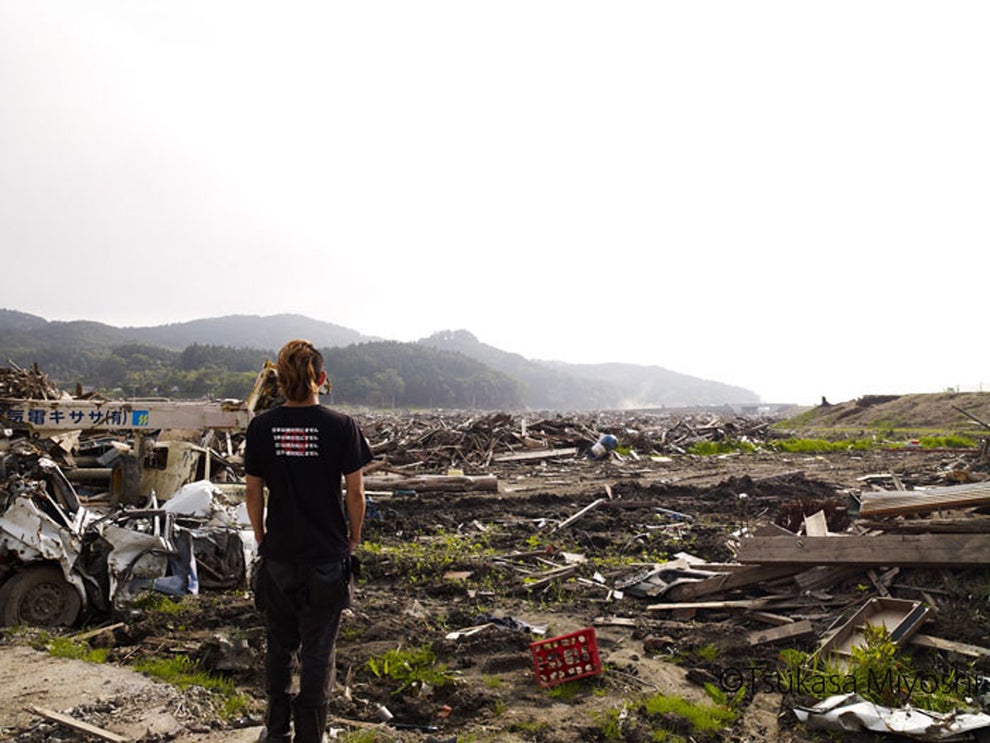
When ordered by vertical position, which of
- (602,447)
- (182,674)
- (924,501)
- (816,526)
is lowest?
(182,674)

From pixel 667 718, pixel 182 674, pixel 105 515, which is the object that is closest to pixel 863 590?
pixel 667 718

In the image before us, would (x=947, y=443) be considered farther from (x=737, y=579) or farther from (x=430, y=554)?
(x=430, y=554)

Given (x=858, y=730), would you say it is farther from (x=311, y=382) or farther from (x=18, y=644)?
(x=18, y=644)

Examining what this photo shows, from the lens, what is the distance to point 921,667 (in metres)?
4.99

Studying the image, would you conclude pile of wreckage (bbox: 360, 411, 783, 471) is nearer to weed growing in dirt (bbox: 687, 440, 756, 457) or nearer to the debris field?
weed growing in dirt (bbox: 687, 440, 756, 457)

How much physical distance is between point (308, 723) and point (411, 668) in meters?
1.95

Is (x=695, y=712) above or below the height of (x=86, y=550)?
below

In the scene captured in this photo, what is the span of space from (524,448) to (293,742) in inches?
758

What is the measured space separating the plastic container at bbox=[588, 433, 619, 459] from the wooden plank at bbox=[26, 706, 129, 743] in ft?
62.0

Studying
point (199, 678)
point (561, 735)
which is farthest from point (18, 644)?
point (561, 735)

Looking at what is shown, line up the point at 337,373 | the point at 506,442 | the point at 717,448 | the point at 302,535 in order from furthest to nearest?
the point at 337,373 → the point at 717,448 → the point at 506,442 → the point at 302,535

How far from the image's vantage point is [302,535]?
11.2 ft

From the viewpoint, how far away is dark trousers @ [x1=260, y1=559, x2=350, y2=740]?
135 inches

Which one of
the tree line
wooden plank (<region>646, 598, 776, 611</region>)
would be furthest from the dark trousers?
the tree line
